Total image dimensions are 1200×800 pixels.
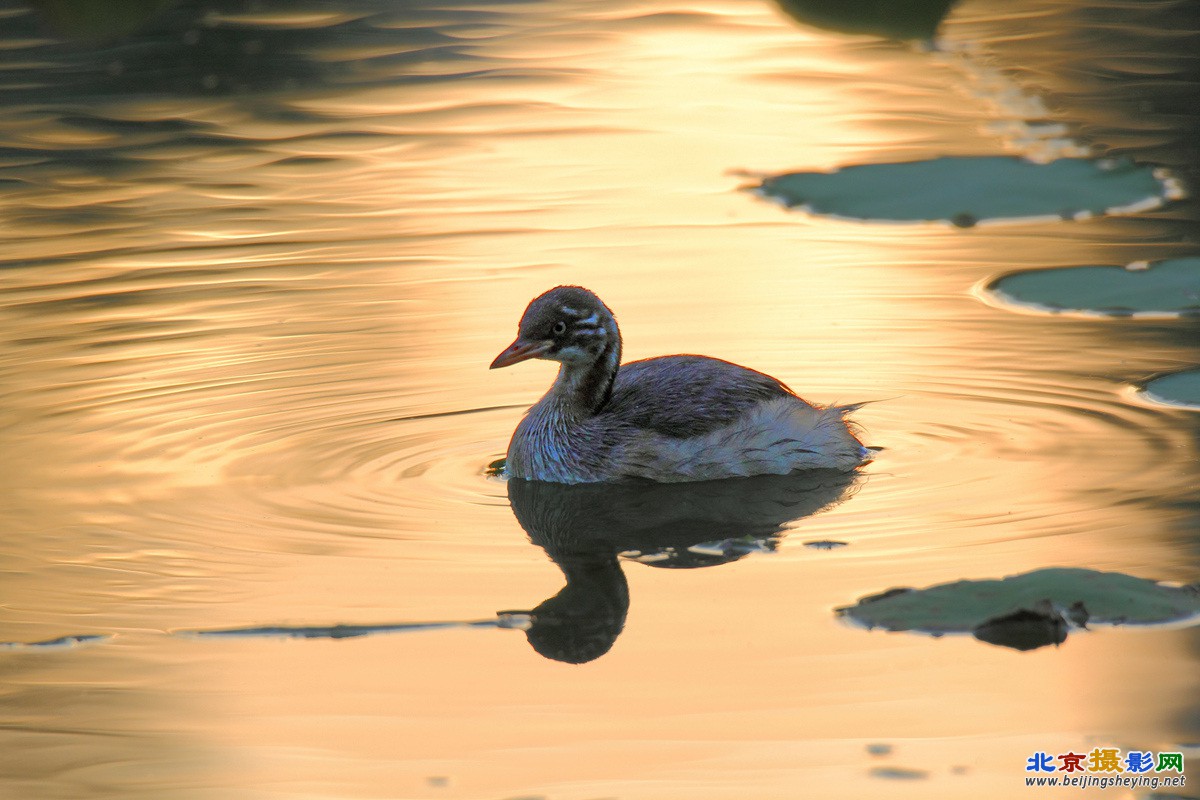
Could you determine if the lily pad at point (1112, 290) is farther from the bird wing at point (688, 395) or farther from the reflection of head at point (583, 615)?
the reflection of head at point (583, 615)

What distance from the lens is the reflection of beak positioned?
8.99 meters

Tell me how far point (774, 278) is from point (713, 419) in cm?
326

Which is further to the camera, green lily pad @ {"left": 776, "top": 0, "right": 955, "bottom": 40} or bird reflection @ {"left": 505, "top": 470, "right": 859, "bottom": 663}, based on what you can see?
green lily pad @ {"left": 776, "top": 0, "right": 955, "bottom": 40}

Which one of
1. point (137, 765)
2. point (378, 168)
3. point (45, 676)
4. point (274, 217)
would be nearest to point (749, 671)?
point (137, 765)

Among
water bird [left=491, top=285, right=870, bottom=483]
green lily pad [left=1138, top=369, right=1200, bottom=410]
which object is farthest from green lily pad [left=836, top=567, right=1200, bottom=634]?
green lily pad [left=1138, top=369, right=1200, bottom=410]

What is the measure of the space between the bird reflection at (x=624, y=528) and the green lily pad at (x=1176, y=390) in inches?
71.3

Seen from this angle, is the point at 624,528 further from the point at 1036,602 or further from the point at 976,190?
the point at 976,190

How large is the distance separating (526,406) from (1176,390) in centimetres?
347

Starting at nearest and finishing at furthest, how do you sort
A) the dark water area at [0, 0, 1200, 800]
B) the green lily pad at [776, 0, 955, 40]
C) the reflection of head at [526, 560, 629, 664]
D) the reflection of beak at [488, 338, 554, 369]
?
the dark water area at [0, 0, 1200, 800], the reflection of head at [526, 560, 629, 664], the reflection of beak at [488, 338, 554, 369], the green lily pad at [776, 0, 955, 40]

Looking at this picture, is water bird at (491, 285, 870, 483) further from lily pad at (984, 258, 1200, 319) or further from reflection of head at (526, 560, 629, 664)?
lily pad at (984, 258, 1200, 319)

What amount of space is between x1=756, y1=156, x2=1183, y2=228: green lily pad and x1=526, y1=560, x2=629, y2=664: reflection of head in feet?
20.1

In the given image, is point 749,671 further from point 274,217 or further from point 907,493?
point 274,217

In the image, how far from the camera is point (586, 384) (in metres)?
9.31

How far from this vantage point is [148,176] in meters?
15.3
